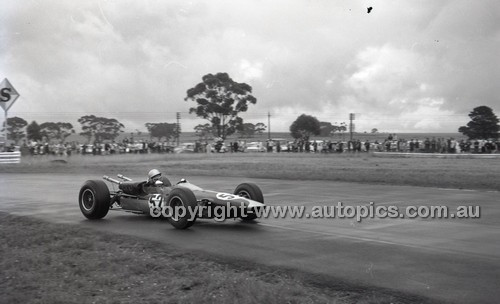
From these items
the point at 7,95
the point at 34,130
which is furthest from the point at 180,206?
the point at 34,130

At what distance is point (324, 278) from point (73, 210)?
8.00 metres

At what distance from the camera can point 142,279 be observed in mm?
6203

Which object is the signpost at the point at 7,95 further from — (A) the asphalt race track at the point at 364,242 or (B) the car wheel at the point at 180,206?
(B) the car wheel at the point at 180,206

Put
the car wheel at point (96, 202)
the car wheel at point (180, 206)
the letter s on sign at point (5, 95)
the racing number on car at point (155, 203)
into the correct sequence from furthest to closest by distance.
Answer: the letter s on sign at point (5, 95) → the car wheel at point (96, 202) → the racing number on car at point (155, 203) → the car wheel at point (180, 206)

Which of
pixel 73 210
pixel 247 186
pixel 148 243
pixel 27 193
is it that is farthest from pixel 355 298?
pixel 27 193

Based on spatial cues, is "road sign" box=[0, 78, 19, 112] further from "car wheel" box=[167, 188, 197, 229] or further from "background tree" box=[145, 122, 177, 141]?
"background tree" box=[145, 122, 177, 141]

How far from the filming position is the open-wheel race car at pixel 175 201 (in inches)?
363

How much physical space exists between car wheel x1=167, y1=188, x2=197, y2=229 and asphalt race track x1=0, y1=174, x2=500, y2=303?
0.16m

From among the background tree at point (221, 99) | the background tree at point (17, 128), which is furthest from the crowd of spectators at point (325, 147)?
the background tree at point (17, 128)

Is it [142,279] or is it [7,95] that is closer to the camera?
[142,279]

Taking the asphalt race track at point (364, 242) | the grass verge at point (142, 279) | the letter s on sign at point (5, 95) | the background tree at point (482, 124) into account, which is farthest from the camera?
the background tree at point (482, 124)

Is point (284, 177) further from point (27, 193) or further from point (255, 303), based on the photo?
point (255, 303)

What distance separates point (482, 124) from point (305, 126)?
2948 cm

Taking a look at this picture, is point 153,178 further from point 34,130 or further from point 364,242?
point 34,130
